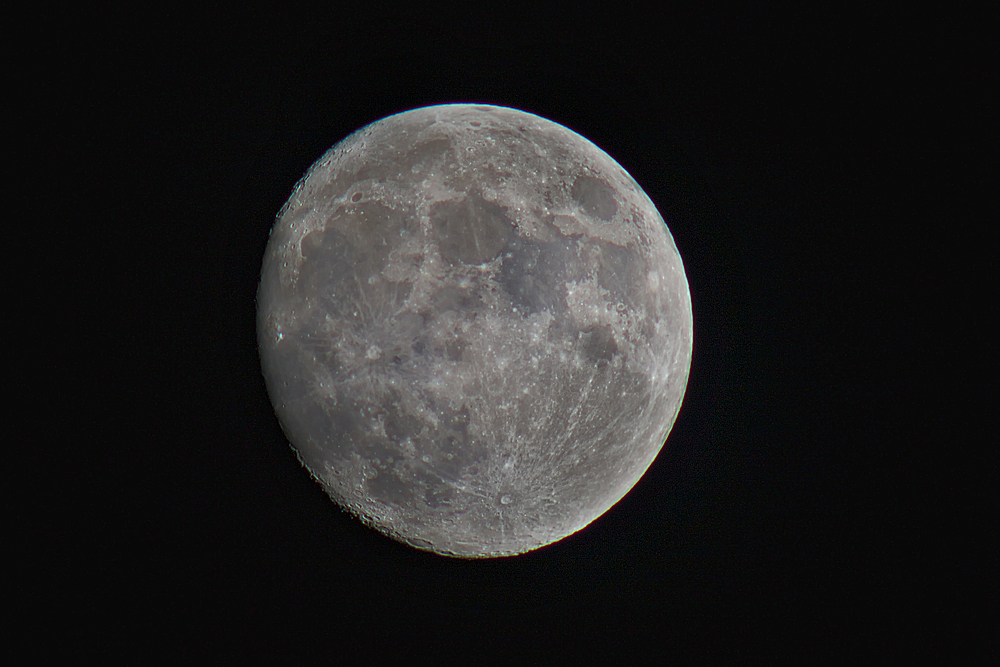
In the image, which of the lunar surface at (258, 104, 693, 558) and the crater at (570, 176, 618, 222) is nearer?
the lunar surface at (258, 104, 693, 558)

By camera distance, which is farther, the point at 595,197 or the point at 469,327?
the point at 595,197

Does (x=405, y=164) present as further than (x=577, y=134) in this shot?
No

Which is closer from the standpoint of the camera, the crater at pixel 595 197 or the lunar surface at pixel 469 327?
the lunar surface at pixel 469 327

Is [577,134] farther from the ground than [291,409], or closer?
farther from the ground

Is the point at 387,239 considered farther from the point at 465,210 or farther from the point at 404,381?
the point at 404,381

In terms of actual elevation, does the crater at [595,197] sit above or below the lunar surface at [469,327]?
above

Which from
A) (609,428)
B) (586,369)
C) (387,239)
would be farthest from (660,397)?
(387,239)

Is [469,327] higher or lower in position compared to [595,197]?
lower

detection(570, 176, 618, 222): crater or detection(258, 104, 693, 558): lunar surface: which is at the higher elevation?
detection(570, 176, 618, 222): crater
